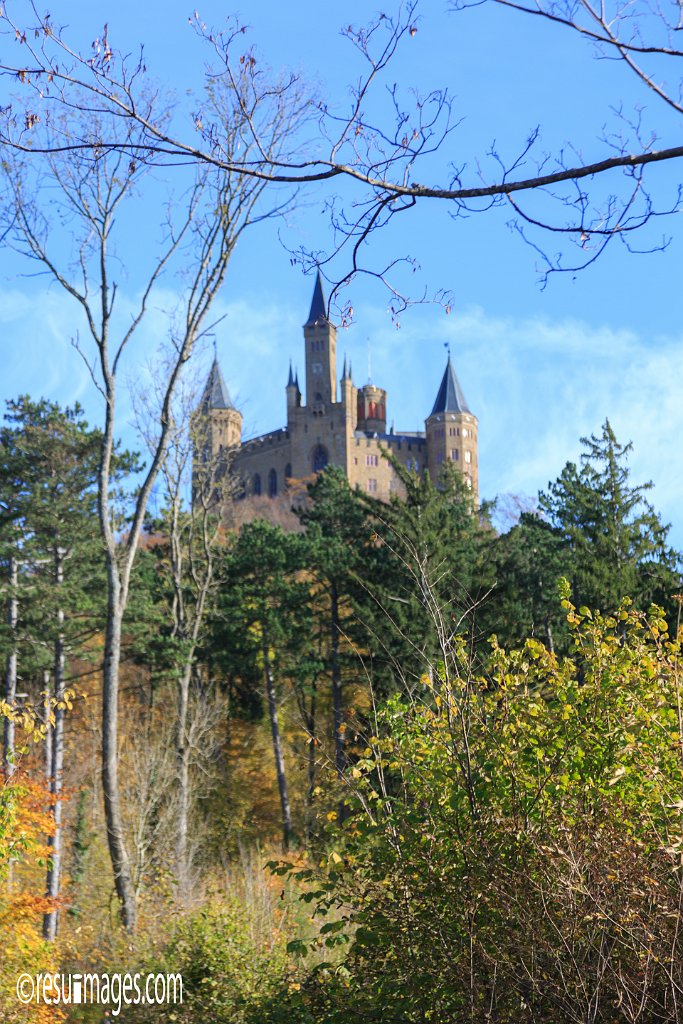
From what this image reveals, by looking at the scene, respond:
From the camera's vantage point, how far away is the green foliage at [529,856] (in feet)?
14.0

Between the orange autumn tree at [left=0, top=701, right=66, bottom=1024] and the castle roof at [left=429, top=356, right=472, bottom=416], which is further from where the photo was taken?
the castle roof at [left=429, top=356, right=472, bottom=416]

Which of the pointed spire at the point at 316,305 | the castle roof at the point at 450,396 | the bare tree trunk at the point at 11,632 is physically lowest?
the bare tree trunk at the point at 11,632

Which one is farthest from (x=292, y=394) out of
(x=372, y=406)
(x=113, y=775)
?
(x=113, y=775)

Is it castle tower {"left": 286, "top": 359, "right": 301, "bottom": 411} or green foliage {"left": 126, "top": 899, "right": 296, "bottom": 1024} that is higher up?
castle tower {"left": 286, "top": 359, "right": 301, "bottom": 411}

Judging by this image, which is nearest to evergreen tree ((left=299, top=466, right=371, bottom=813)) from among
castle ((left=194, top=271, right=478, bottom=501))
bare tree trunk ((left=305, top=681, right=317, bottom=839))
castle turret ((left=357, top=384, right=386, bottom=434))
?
bare tree trunk ((left=305, top=681, right=317, bottom=839))

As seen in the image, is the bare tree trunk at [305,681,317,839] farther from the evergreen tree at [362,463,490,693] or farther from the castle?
the castle

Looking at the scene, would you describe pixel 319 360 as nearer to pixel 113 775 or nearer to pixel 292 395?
pixel 292 395

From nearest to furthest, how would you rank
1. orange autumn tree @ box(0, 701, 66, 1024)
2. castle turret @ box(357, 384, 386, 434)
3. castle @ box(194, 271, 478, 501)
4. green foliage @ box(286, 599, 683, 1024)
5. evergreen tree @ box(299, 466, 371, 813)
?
green foliage @ box(286, 599, 683, 1024) < orange autumn tree @ box(0, 701, 66, 1024) < evergreen tree @ box(299, 466, 371, 813) < castle @ box(194, 271, 478, 501) < castle turret @ box(357, 384, 386, 434)

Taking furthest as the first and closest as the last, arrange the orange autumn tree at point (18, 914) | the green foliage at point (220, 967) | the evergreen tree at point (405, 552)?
the evergreen tree at point (405, 552)
the orange autumn tree at point (18, 914)
the green foliage at point (220, 967)

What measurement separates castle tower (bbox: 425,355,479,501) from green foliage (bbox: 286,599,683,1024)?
8641cm

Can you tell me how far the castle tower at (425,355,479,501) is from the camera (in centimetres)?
9306

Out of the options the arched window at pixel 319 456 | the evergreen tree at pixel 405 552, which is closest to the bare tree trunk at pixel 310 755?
the evergreen tree at pixel 405 552

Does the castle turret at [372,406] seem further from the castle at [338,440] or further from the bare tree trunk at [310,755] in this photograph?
the bare tree trunk at [310,755]

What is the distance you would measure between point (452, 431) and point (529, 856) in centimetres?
8947
